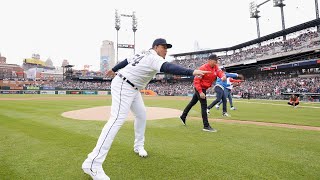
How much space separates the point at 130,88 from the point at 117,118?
0.55 metres

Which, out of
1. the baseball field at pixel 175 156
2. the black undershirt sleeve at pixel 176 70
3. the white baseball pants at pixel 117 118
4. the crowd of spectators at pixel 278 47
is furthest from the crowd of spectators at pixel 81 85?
the black undershirt sleeve at pixel 176 70

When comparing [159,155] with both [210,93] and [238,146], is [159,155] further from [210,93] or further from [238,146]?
[210,93]

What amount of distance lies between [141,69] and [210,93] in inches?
1700

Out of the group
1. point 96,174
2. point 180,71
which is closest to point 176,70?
point 180,71

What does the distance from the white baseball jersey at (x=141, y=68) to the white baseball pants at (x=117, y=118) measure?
0.13 m

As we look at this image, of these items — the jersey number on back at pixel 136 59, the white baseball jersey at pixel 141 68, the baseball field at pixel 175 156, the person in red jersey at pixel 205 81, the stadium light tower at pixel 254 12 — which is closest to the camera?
the baseball field at pixel 175 156

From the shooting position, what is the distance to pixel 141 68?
12.1ft

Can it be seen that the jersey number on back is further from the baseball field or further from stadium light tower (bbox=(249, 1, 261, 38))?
stadium light tower (bbox=(249, 1, 261, 38))

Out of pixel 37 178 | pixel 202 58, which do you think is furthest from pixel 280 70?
pixel 37 178

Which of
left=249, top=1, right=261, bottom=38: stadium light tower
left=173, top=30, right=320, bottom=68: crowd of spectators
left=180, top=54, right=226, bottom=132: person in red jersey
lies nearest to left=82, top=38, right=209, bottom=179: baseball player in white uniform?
left=180, top=54, right=226, bottom=132: person in red jersey

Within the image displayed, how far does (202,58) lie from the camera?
6475 centimetres

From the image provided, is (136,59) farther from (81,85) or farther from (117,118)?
(81,85)

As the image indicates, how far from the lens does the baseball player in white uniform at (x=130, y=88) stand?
322 cm

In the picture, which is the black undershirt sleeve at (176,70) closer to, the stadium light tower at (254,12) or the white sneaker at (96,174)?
the white sneaker at (96,174)
